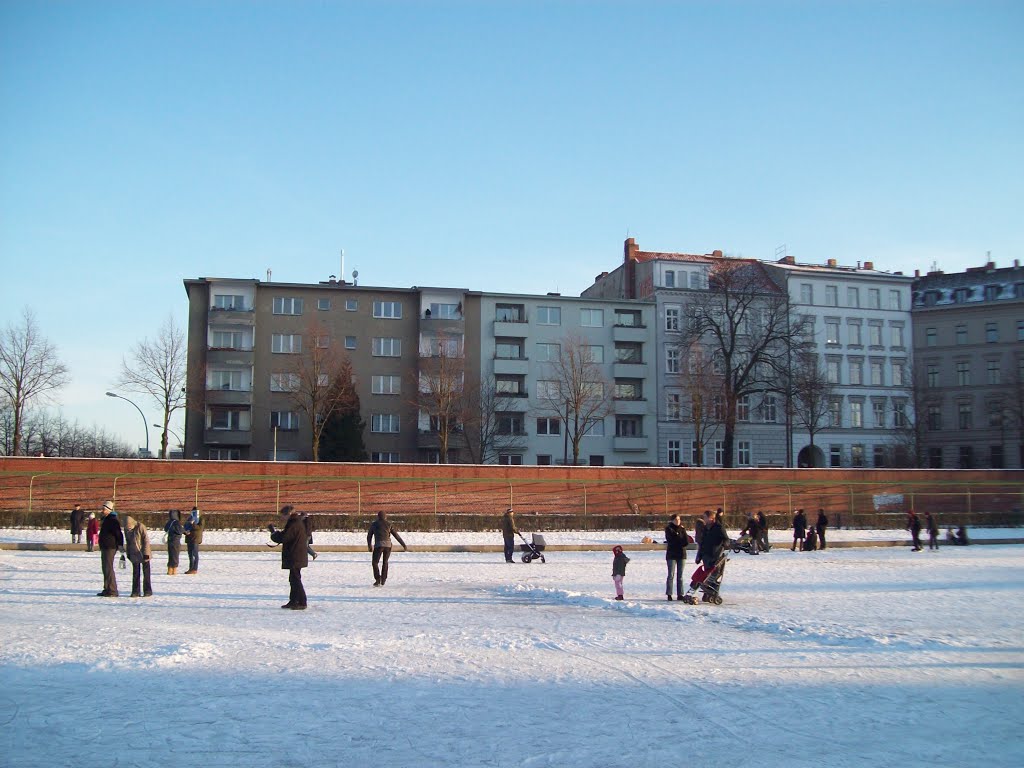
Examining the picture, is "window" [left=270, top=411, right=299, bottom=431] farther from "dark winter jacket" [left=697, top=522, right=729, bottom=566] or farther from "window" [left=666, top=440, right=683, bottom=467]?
"dark winter jacket" [left=697, top=522, right=729, bottom=566]

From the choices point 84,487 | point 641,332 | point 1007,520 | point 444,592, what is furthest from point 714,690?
point 641,332

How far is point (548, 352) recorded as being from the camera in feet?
224

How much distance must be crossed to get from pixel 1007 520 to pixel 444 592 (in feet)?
133

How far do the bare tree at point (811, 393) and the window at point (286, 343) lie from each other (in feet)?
112

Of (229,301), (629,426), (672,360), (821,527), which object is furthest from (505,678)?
(672,360)

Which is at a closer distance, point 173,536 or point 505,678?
point 505,678

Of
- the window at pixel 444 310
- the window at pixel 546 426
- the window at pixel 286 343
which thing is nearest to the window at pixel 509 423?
the window at pixel 546 426

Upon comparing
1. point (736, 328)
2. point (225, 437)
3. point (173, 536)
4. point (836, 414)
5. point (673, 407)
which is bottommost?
point (173, 536)

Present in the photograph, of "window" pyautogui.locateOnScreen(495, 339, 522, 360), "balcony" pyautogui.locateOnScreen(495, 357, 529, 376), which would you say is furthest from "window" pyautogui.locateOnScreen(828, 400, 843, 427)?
"window" pyautogui.locateOnScreen(495, 339, 522, 360)

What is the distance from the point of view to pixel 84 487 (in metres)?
41.8

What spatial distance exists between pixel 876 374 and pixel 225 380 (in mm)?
50740

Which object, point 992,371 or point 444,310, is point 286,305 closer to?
point 444,310

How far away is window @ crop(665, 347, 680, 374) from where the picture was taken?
6950 cm

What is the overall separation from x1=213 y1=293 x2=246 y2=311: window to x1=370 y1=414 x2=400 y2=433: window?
1218 cm
